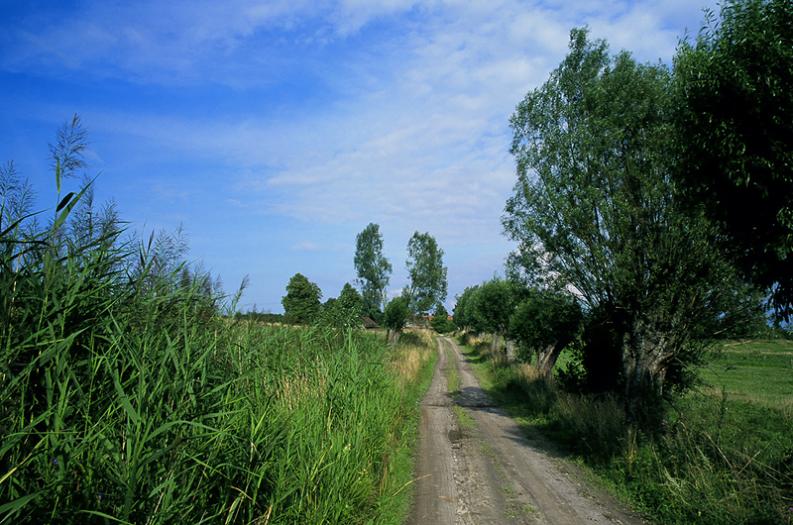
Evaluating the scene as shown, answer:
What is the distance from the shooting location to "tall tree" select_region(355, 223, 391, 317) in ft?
198

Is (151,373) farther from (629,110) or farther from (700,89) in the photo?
(629,110)

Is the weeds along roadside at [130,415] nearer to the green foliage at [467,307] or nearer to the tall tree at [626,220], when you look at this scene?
the tall tree at [626,220]

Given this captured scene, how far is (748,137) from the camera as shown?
21.4 ft

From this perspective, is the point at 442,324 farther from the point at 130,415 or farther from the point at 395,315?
the point at 130,415

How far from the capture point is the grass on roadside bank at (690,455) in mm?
6531

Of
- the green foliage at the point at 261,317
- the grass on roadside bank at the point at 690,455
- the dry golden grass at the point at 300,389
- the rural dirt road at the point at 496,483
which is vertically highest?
the green foliage at the point at 261,317

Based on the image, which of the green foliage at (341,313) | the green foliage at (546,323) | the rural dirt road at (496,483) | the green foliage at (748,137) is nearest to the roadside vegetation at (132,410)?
the rural dirt road at (496,483)

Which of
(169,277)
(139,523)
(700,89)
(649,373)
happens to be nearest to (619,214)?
(649,373)

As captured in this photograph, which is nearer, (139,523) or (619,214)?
(139,523)

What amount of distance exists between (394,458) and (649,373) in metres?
6.85

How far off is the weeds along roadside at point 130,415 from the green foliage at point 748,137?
6.46 m

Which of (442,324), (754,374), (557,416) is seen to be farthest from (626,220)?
(442,324)

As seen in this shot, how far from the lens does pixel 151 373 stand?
12.4 ft

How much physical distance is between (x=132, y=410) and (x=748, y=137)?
802 cm
